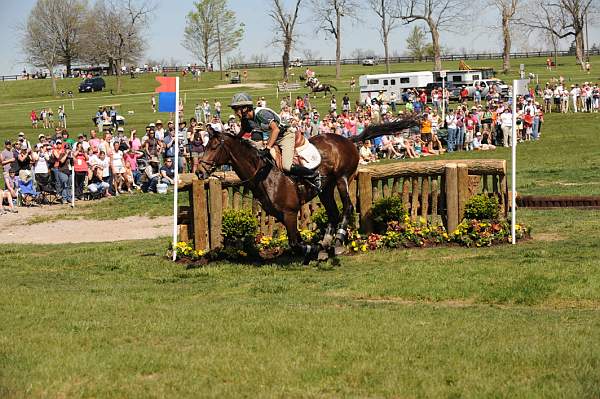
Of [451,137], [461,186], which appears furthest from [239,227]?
[451,137]

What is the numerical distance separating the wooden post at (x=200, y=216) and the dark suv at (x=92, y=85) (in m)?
69.7

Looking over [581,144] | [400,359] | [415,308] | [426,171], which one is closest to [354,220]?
[426,171]

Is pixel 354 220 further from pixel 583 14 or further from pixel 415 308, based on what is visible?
pixel 583 14

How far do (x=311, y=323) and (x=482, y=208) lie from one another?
6253 millimetres

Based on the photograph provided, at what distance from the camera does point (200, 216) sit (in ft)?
47.7

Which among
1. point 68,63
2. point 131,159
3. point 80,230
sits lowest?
point 80,230

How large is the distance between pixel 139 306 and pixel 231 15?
342 ft

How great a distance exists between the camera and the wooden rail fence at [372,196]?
1453cm

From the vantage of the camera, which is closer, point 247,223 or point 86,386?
point 86,386

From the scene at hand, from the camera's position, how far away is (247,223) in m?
14.4

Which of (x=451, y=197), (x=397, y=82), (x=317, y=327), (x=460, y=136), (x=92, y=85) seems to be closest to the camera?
(x=317, y=327)

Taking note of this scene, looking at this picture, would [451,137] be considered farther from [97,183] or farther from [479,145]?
[97,183]

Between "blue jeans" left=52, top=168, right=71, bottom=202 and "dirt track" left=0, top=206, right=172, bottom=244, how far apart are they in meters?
2.23

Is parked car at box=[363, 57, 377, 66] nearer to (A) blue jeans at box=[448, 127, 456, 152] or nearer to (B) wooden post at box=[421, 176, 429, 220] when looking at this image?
(A) blue jeans at box=[448, 127, 456, 152]
